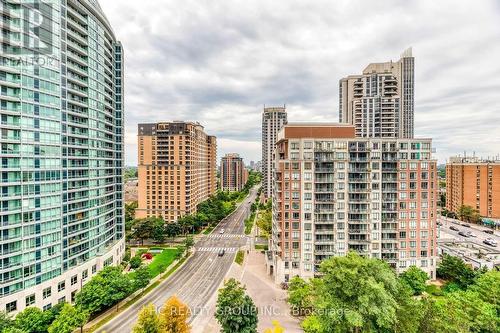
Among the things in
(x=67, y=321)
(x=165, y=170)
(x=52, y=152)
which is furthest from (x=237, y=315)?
(x=165, y=170)

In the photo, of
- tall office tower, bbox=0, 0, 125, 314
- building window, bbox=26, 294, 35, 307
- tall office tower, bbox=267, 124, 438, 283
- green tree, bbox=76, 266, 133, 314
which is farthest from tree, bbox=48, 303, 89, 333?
tall office tower, bbox=267, 124, 438, 283

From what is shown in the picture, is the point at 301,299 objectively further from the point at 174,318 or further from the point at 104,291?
the point at 104,291

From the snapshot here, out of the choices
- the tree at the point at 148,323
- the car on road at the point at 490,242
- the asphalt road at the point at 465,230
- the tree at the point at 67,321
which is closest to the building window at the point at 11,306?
the tree at the point at 67,321

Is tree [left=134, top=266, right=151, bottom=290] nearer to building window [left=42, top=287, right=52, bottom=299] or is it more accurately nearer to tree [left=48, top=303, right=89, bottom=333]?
tree [left=48, top=303, right=89, bottom=333]

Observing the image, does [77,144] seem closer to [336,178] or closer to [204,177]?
[336,178]

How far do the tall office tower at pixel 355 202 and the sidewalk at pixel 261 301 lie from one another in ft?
12.7

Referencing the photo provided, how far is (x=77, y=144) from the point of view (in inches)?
1891

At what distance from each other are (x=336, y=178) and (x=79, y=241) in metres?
53.4

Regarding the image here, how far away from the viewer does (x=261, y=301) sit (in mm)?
46125

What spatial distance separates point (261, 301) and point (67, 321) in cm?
3027

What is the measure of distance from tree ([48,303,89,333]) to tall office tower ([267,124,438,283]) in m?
35.0

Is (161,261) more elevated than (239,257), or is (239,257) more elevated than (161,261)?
(161,261)

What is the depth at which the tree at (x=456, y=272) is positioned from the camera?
157ft

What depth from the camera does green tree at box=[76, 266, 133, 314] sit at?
38.8m
